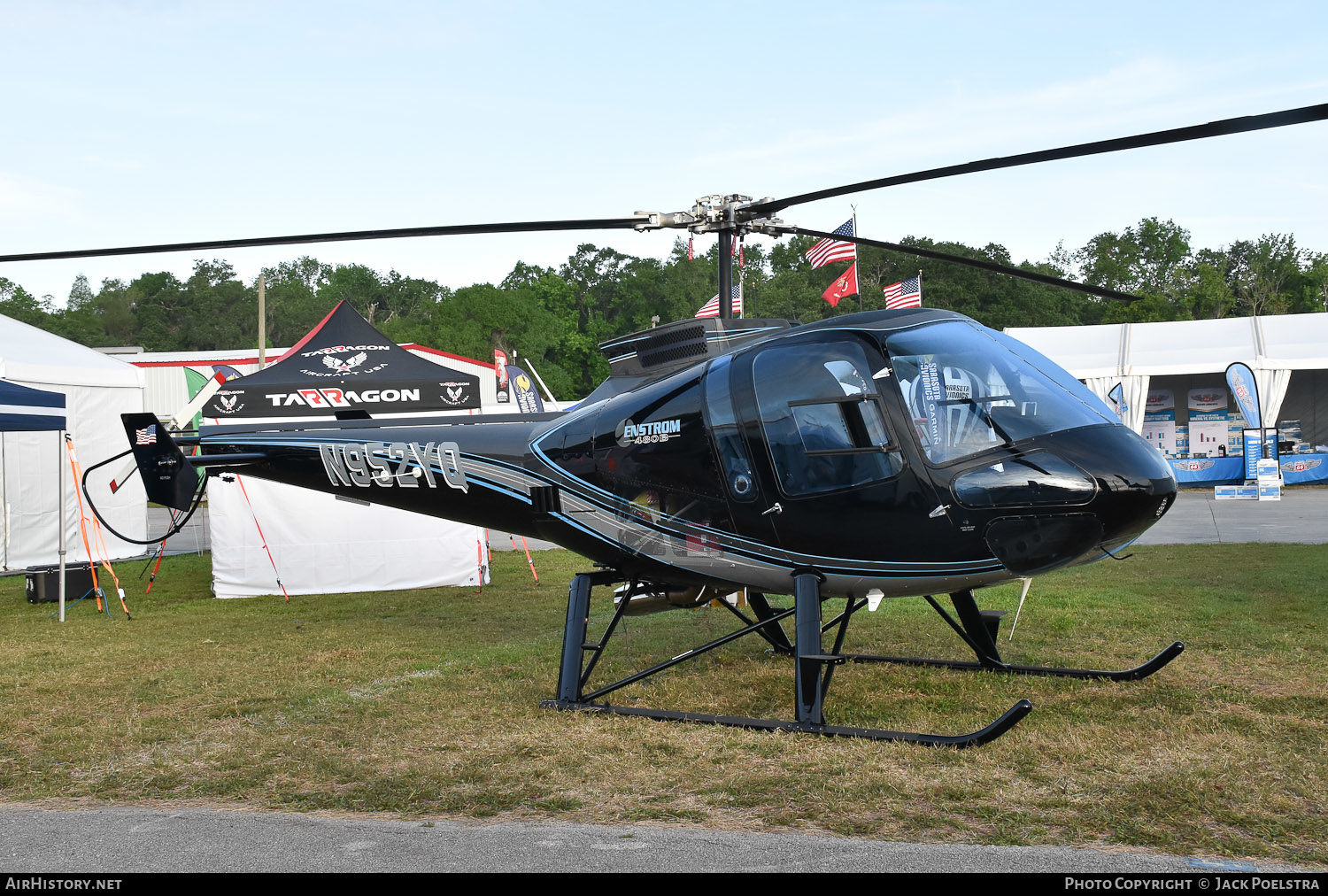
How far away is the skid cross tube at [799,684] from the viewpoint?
18.5ft

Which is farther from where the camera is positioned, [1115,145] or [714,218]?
[714,218]

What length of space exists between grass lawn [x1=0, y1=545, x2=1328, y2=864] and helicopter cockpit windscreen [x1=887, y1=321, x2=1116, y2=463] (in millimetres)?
1724

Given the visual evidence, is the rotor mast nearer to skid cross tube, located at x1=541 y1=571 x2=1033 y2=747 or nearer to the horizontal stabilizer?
skid cross tube, located at x1=541 y1=571 x2=1033 y2=747

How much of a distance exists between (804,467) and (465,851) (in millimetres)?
2960

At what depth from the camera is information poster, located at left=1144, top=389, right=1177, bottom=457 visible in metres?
31.6

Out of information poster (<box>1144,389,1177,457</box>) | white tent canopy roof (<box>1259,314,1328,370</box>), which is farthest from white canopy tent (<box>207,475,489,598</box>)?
information poster (<box>1144,389,1177,457</box>)

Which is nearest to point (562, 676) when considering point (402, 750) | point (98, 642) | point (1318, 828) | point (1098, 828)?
point (402, 750)

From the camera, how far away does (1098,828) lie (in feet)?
14.4

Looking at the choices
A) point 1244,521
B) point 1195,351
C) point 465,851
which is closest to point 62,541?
point 465,851

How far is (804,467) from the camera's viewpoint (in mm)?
6195

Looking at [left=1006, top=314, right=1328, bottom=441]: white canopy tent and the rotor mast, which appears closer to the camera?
the rotor mast

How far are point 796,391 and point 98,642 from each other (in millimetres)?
7651

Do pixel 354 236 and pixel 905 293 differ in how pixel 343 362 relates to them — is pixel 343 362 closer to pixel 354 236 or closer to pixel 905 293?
pixel 354 236

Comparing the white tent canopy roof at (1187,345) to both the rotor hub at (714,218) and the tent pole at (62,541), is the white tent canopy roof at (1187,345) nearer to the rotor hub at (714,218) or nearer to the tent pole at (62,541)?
the rotor hub at (714,218)
